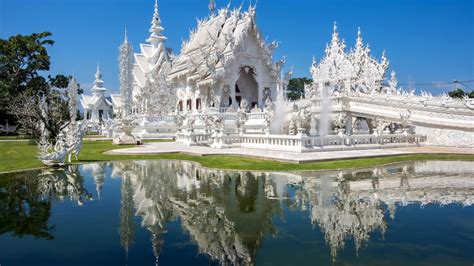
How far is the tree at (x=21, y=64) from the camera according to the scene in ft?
120

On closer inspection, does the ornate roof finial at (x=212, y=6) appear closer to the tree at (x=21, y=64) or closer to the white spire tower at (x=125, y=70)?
the white spire tower at (x=125, y=70)

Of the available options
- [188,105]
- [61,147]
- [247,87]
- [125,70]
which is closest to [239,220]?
[61,147]

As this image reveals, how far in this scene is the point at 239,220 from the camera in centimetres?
563

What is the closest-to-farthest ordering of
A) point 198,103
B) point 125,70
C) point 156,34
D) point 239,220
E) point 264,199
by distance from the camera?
point 239,220
point 264,199
point 198,103
point 125,70
point 156,34

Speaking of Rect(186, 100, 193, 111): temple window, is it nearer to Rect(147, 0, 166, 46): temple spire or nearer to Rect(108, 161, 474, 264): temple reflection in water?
Rect(147, 0, 166, 46): temple spire

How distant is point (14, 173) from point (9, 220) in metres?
5.41

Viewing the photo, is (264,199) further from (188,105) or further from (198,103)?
(188,105)

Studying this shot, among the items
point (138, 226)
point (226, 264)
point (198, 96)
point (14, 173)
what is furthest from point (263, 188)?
point (198, 96)

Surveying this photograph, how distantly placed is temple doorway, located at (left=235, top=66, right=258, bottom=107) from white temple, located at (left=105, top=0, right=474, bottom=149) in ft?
0.32

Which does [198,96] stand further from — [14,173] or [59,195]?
[59,195]

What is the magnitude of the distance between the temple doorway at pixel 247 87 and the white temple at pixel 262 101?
96mm

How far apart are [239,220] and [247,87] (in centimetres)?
3085

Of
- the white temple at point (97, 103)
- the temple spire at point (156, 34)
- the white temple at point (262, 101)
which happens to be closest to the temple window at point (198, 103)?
the white temple at point (262, 101)

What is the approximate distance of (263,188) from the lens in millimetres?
7996
